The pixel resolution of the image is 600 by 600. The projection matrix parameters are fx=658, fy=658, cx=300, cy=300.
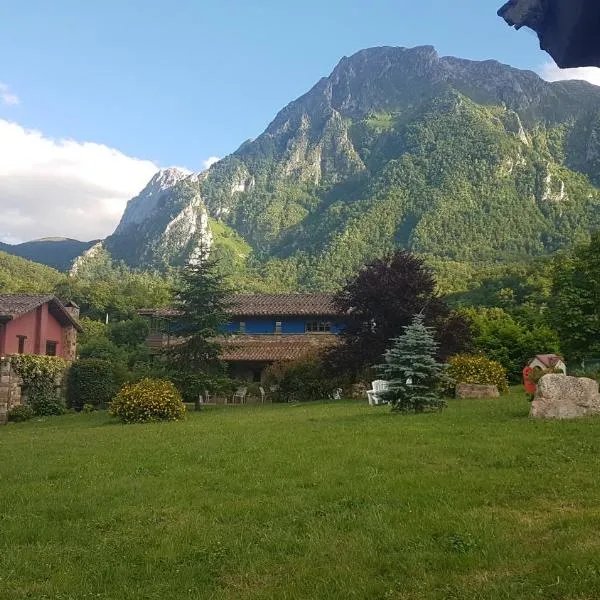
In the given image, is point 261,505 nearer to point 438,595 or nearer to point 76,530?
point 76,530

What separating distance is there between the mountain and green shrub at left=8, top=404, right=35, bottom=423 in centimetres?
5660

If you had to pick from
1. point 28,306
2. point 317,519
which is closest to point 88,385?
point 28,306

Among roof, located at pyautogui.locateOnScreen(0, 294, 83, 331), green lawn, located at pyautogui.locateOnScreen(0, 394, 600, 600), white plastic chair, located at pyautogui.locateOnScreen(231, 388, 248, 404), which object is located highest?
roof, located at pyautogui.locateOnScreen(0, 294, 83, 331)

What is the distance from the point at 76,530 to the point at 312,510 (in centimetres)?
264

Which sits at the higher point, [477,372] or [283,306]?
[283,306]

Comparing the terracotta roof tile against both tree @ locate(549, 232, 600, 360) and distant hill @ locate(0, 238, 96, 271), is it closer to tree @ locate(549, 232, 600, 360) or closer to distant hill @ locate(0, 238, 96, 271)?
tree @ locate(549, 232, 600, 360)

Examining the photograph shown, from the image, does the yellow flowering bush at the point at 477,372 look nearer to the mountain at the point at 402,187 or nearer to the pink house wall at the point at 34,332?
the pink house wall at the point at 34,332

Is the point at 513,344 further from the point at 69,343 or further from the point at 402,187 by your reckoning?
the point at 402,187

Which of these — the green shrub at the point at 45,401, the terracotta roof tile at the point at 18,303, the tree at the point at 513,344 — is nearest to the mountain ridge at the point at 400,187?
the terracotta roof tile at the point at 18,303

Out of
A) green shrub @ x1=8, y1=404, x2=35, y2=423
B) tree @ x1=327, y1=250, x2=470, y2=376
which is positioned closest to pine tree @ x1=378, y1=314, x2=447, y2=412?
tree @ x1=327, y1=250, x2=470, y2=376

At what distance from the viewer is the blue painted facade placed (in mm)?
41750

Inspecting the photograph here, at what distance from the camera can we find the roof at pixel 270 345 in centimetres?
3925

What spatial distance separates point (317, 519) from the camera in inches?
283

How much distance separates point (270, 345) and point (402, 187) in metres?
88.6
